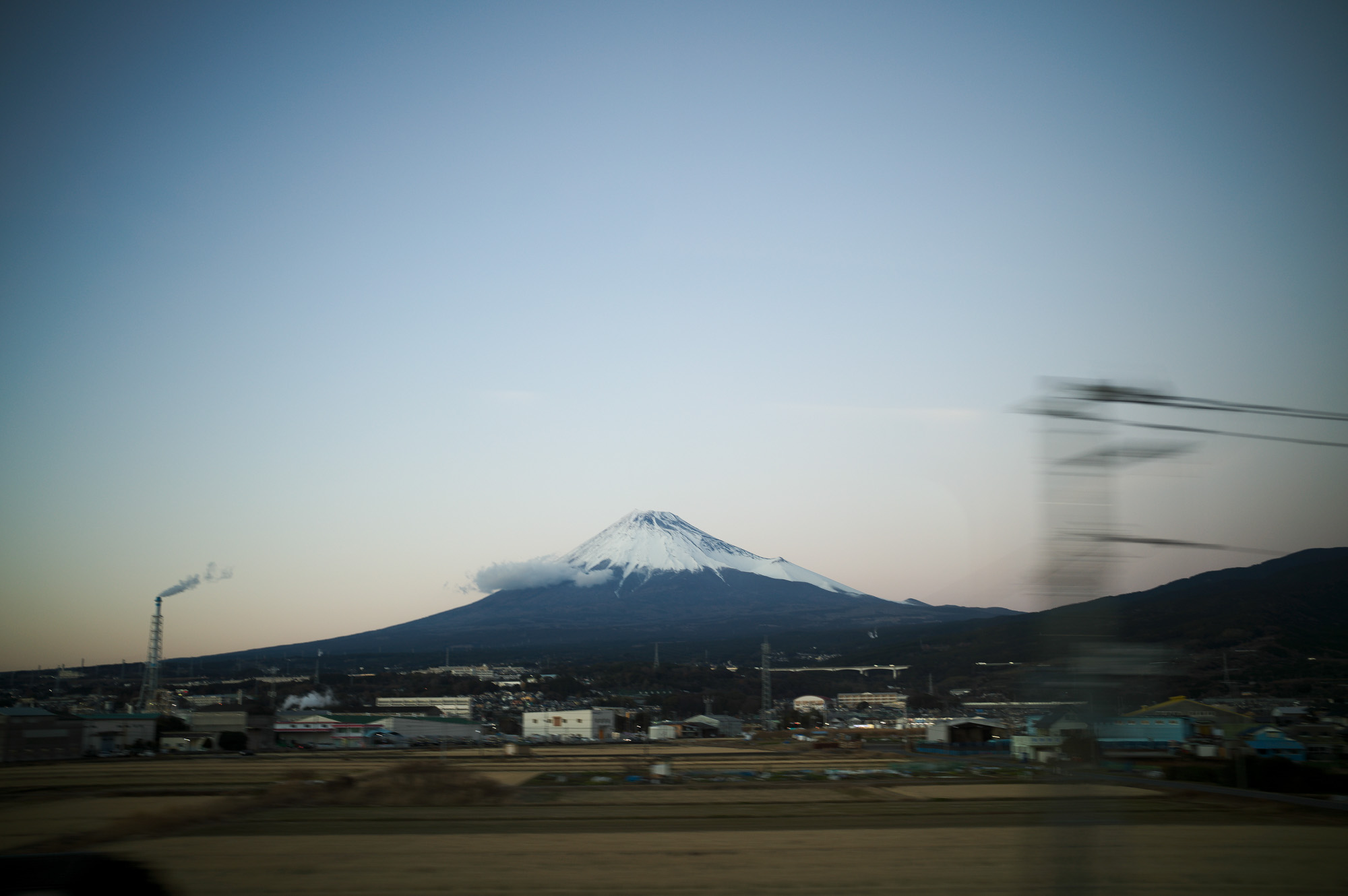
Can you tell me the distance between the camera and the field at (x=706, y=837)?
30.5 ft

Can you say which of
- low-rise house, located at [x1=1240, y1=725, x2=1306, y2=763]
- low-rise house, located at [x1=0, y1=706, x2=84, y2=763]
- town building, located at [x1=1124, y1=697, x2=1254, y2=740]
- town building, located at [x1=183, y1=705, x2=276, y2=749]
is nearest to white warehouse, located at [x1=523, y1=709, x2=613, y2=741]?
town building, located at [x1=183, y1=705, x2=276, y2=749]

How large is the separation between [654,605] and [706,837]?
149999 mm

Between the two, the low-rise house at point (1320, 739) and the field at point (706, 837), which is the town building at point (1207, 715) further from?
the field at point (706, 837)

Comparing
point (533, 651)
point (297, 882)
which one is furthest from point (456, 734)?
point (533, 651)

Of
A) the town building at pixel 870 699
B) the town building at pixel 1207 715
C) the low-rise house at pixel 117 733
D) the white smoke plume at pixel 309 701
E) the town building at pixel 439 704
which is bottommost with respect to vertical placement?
the town building at pixel 870 699

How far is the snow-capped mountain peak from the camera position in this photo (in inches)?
7175

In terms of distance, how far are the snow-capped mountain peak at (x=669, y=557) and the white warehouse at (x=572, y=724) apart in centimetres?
12262

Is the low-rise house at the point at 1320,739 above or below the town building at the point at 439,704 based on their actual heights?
above

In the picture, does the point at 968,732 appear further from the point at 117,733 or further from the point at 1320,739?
the point at 117,733

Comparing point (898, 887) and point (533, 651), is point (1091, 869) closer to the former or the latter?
point (898, 887)

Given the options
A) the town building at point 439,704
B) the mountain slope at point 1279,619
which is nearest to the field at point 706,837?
the mountain slope at point 1279,619

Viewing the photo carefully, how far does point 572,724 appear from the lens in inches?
2126

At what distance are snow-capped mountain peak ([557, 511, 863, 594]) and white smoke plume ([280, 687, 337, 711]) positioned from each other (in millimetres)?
99237

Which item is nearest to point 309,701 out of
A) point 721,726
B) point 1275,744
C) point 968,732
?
point 721,726
